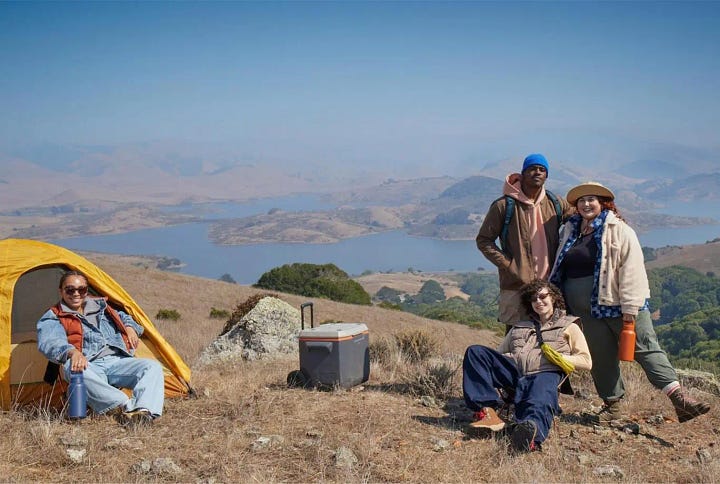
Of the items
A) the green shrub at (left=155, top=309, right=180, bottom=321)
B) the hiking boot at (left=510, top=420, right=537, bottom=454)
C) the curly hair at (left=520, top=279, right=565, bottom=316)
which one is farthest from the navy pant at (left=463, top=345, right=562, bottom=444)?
the green shrub at (left=155, top=309, right=180, bottom=321)

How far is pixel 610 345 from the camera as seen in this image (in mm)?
4824

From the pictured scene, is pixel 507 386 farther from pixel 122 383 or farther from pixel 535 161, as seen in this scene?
pixel 122 383

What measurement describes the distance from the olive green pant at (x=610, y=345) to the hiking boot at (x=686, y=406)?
108mm

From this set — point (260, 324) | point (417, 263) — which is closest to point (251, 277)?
point (417, 263)

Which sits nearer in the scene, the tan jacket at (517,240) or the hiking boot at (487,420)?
the hiking boot at (487,420)

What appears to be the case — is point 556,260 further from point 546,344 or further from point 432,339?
point 432,339

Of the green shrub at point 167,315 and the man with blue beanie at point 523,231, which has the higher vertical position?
the man with blue beanie at point 523,231

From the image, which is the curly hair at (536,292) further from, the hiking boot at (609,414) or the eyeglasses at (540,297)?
the hiking boot at (609,414)

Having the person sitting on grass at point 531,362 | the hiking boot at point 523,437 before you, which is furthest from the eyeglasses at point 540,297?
the hiking boot at point 523,437

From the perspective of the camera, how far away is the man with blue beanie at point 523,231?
16.5ft

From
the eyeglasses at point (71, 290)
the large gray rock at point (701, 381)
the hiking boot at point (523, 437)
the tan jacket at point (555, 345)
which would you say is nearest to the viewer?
the hiking boot at point (523, 437)

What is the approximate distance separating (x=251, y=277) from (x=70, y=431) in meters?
141

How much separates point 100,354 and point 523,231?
3.65 m

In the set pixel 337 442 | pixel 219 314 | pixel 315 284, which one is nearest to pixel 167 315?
pixel 219 314
